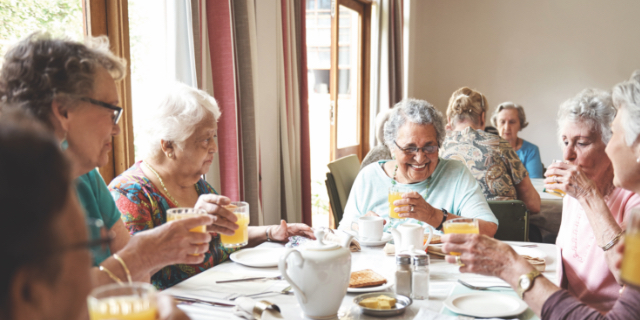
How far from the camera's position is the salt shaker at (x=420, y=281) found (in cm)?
135

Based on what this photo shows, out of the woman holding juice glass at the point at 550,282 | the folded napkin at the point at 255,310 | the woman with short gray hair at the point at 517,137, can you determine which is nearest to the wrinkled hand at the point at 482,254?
the woman holding juice glass at the point at 550,282

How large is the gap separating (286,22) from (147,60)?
4.06 feet

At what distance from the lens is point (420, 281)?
1.35 meters

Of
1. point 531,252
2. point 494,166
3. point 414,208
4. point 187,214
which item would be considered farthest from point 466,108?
point 187,214

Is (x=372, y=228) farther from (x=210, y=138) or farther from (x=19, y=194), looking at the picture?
(x=19, y=194)

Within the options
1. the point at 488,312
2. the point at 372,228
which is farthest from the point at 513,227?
the point at 488,312

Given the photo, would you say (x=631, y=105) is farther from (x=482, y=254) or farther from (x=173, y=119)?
(x=173, y=119)

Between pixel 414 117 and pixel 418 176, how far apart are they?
11.0 inches

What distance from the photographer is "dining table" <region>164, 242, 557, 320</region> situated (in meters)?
1.27

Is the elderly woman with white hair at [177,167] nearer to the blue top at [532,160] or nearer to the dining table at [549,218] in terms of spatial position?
the dining table at [549,218]

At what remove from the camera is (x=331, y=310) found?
4.04ft

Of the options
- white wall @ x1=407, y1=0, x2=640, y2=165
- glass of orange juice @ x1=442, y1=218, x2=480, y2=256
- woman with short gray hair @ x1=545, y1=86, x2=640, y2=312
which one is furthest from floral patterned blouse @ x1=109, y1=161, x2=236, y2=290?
white wall @ x1=407, y1=0, x2=640, y2=165

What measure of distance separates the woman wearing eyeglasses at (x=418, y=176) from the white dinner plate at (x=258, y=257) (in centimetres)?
56

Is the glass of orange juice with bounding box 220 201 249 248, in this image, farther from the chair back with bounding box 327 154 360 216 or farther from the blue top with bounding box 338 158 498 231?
the chair back with bounding box 327 154 360 216
